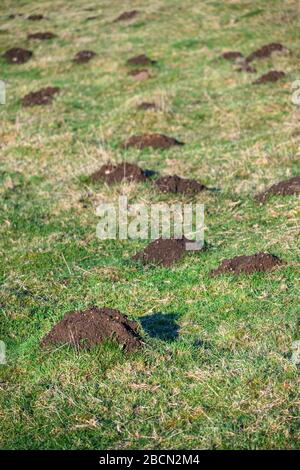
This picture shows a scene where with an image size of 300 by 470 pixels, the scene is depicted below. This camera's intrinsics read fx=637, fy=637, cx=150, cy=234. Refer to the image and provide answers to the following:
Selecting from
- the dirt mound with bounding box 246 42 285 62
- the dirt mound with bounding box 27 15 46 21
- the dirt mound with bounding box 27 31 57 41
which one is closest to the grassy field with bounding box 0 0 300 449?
the dirt mound with bounding box 246 42 285 62

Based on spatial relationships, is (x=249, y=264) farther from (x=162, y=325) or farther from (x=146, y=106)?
(x=146, y=106)

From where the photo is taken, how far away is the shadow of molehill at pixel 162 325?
7414 mm

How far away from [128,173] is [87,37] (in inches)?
772

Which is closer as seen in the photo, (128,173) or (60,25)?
(128,173)

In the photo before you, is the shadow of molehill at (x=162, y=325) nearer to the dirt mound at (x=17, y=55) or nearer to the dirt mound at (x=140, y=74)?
the dirt mound at (x=140, y=74)

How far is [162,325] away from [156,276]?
159 cm

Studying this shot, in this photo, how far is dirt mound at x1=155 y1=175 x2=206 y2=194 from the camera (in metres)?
12.6

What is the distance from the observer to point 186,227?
11.1 m

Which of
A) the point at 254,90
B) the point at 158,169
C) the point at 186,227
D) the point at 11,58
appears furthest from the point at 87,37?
the point at 186,227

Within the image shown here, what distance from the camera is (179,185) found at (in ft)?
41.7

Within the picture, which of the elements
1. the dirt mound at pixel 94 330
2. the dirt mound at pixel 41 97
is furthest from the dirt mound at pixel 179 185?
the dirt mound at pixel 41 97

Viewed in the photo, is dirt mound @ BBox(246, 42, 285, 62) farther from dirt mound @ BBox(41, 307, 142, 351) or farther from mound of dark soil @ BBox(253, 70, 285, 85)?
dirt mound @ BBox(41, 307, 142, 351)
